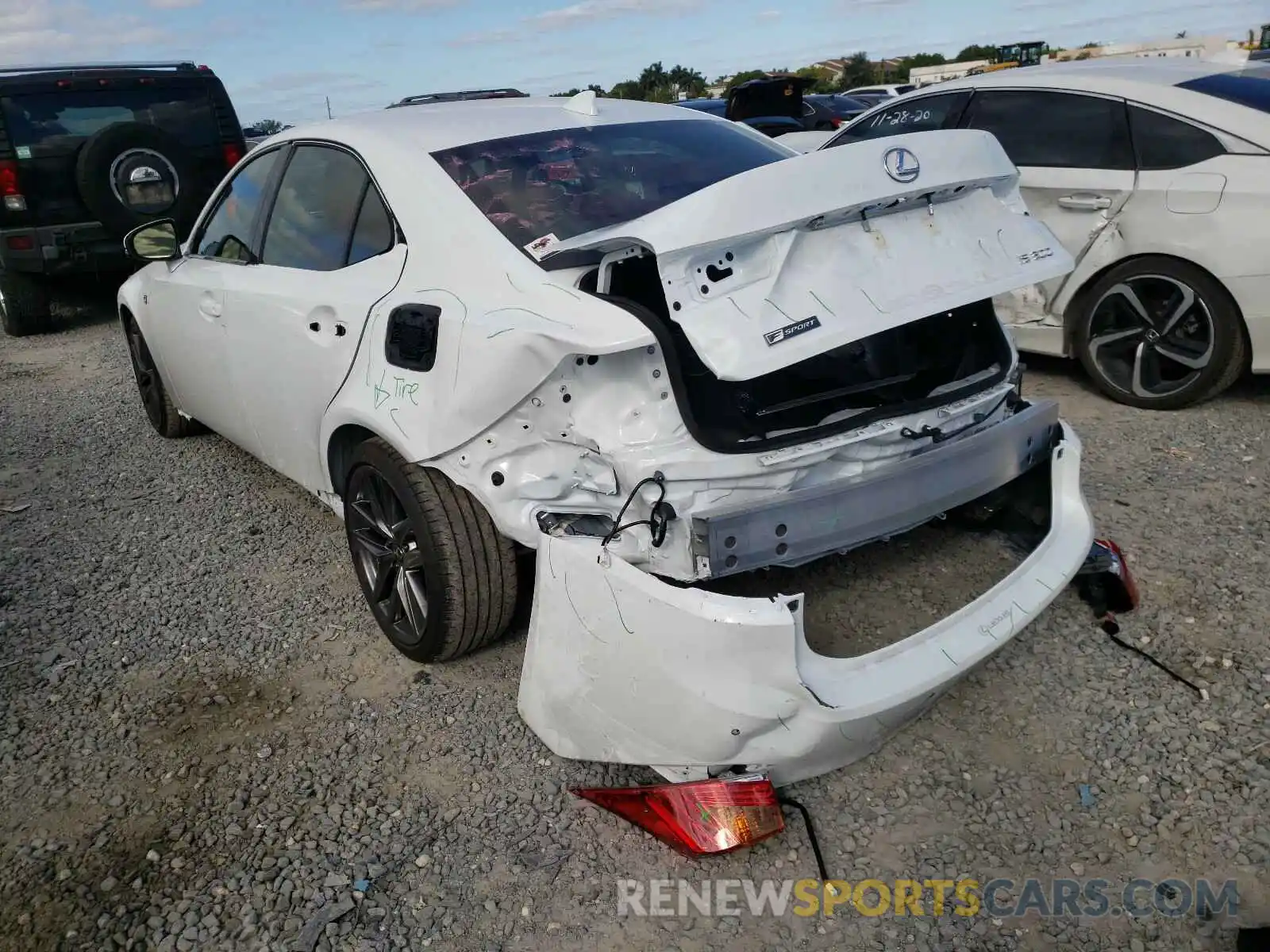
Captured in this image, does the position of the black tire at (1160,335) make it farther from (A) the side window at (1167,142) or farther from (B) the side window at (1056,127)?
(B) the side window at (1056,127)

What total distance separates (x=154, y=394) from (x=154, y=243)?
130 centimetres

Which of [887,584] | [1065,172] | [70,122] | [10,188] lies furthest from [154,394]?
[1065,172]

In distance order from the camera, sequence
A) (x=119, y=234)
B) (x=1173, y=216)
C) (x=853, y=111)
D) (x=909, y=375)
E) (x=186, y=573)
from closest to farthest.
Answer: (x=909, y=375)
(x=186, y=573)
(x=1173, y=216)
(x=119, y=234)
(x=853, y=111)

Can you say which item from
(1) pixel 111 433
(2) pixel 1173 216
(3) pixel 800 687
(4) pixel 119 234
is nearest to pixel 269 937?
(3) pixel 800 687

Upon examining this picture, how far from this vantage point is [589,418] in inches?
91.9

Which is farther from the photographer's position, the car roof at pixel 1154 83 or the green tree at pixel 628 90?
the green tree at pixel 628 90

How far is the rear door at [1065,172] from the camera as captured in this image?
475cm

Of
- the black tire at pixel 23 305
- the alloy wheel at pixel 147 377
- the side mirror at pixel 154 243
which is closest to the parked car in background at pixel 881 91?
the black tire at pixel 23 305

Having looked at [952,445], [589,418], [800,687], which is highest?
[589,418]

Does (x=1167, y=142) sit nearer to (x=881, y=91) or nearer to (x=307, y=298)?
(x=307, y=298)

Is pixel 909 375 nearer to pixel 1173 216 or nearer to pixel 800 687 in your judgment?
pixel 800 687

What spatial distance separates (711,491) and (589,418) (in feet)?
1.14

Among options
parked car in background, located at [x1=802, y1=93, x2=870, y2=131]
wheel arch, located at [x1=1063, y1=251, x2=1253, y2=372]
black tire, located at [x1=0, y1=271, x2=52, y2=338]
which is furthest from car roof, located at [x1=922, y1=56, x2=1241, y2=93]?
parked car in background, located at [x1=802, y1=93, x2=870, y2=131]

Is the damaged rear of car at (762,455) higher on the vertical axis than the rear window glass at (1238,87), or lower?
lower
